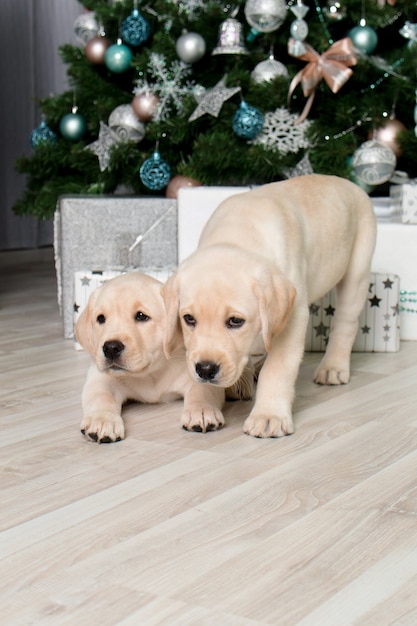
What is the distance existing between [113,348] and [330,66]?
1.75 m

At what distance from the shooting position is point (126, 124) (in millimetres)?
3502

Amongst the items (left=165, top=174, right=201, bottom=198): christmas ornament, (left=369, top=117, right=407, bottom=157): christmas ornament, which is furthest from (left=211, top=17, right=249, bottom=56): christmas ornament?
(left=369, top=117, right=407, bottom=157): christmas ornament

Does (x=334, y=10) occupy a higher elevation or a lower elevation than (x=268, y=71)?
higher

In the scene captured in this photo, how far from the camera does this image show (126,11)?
3576mm

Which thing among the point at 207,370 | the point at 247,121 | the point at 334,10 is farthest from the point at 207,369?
the point at 334,10

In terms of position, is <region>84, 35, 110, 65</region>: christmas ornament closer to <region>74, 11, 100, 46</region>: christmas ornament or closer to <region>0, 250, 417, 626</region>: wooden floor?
<region>74, 11, 100, 46</region>: christmas ornament

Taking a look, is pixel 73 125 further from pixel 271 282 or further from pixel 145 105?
pixel 271 282

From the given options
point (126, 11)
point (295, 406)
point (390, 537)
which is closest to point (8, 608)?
point (390, 537)

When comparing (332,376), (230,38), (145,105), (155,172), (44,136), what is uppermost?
(230,38)

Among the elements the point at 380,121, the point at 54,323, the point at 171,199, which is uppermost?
the point at 380,121

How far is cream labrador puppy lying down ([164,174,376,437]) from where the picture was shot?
1867 mm

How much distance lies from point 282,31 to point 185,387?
184 centimetres

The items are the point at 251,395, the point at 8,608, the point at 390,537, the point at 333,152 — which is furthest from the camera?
the point at 333,152

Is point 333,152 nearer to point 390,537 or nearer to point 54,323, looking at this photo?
point 54,323
